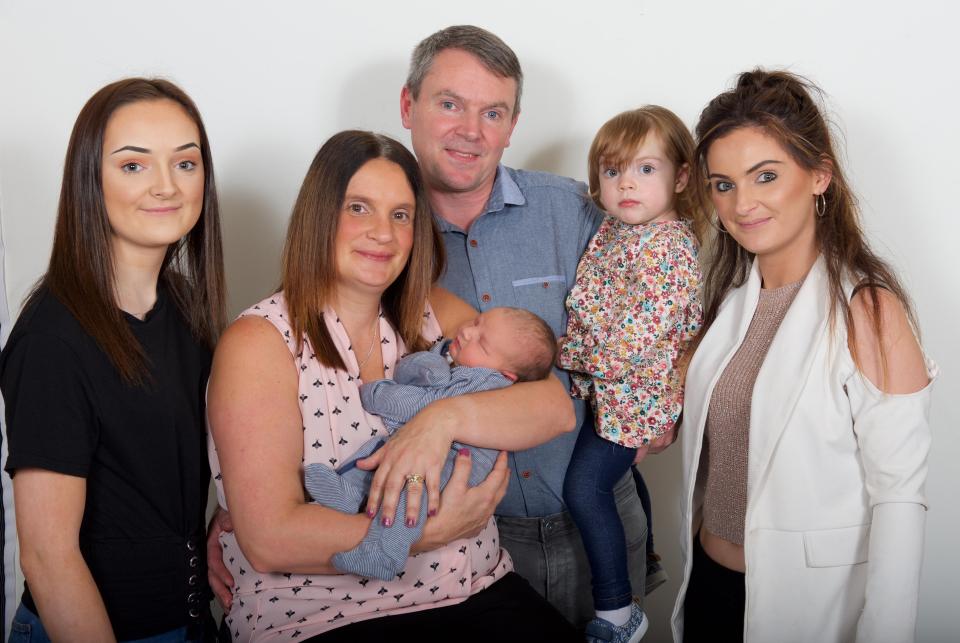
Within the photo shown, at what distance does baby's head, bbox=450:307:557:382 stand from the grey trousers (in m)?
0.53

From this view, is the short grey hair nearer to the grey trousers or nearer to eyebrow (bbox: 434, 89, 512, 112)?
eyebrow (bbox: 434, 89, 512, 112)

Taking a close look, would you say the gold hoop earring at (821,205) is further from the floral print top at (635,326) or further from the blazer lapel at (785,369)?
the floral print top at (635,326)

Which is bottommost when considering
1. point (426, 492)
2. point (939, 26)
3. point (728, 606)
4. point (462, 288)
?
point (728, 606)

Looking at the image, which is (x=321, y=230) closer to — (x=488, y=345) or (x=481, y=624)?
(x=488, y=345)

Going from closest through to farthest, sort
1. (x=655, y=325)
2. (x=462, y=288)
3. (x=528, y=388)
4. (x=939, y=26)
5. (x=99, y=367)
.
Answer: (x=99, y=367), (x=528, y=388), (x=655, y=325), (x=462, y=288), (x=939, y=26)

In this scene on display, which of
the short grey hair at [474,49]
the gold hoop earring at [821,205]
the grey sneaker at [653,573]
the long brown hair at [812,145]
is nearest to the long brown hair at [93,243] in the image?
the short grey hair at [474,49]

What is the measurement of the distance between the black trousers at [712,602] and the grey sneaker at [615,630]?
0.45 feet

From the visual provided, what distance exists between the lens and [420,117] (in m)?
2.62

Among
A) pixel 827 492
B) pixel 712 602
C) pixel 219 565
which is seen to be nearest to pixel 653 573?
pixel 712 602

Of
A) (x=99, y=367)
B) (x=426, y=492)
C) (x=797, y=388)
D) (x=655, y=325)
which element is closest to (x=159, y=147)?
(x=99, y=367)

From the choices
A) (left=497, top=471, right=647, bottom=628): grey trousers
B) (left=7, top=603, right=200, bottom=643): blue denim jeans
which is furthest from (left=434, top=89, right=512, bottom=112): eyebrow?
(left=7, top=603, right=200, bottom=643): blue denim jeans

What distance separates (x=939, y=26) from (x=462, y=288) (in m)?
1.88

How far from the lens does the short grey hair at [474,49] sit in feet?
8.36

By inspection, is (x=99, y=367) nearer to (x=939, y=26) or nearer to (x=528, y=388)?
(x=528, y=388)
